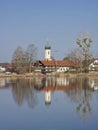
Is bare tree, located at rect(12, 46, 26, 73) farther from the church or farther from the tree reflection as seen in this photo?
the tree reflection

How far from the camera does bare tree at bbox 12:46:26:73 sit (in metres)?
71.2

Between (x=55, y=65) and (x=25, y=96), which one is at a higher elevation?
(x=55, y=65)

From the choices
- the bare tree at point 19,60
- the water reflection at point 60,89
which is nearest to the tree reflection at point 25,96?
the water reflection at point 60,89

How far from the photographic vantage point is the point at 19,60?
71688mm

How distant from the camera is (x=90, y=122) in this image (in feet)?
45.3

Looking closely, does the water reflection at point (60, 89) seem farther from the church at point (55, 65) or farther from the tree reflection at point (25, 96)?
the church at point (55, 65)

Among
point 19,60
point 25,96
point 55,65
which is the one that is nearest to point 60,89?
point 25,96

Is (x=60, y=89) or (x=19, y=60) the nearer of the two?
(x=60, y=89)

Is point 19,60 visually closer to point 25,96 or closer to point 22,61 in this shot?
point 22,61

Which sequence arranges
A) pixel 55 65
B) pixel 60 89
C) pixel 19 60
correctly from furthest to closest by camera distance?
pixel 55 65 < pixel 19 60 < pixel 60 89

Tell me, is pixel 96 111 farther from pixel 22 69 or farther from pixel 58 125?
pixel 22 69

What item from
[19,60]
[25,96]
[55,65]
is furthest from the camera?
[55,65]

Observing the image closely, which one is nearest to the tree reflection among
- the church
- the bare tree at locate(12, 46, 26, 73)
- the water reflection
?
the water reflection

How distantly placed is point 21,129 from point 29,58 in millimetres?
63661
